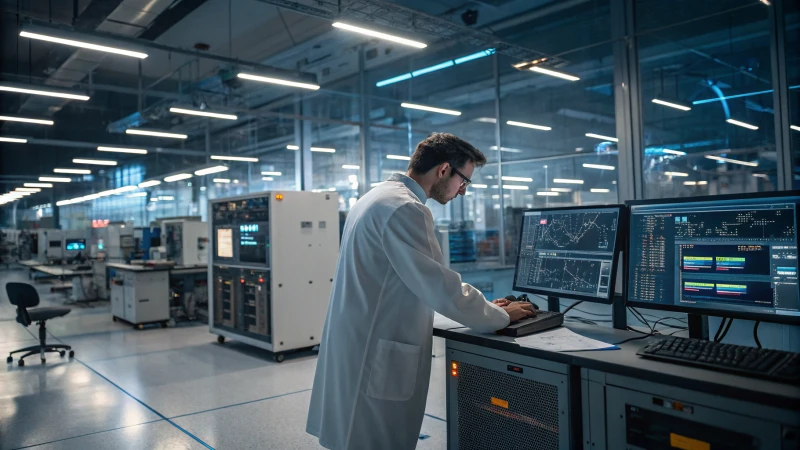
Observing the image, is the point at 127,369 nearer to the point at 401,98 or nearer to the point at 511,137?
the point at 511,137

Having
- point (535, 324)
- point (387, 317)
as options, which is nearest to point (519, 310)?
point (535, 324)

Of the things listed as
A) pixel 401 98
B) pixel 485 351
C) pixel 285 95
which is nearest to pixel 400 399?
pixel 485 351

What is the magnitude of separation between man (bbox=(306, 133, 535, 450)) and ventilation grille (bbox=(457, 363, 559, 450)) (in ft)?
0.82

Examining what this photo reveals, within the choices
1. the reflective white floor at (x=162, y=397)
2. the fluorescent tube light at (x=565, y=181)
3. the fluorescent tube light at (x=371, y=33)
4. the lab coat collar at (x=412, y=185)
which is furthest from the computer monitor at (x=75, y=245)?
the lab coat collar at (x=412, y=185)

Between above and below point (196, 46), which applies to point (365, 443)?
below

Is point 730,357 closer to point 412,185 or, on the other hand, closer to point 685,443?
point 685,443

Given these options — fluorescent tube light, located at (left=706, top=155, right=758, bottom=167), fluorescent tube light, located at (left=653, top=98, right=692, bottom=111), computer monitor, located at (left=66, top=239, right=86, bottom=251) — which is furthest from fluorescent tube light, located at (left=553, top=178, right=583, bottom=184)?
computer monitor, located at (left=66, top=239, right=86, bottom=251)

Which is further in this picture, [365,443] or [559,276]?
[559,276]

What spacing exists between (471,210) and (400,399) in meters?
8.59

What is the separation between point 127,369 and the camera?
15.5 ft

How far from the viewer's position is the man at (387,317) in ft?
5.71

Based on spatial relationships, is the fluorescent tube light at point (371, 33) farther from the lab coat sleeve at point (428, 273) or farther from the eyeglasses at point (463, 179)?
the lab coat sleeve at point (428, 273)

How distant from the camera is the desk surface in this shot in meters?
1.22

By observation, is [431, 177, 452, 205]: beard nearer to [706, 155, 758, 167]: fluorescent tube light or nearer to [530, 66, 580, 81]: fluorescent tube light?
[706, 155, 758, 167]: fluorescent tube light
